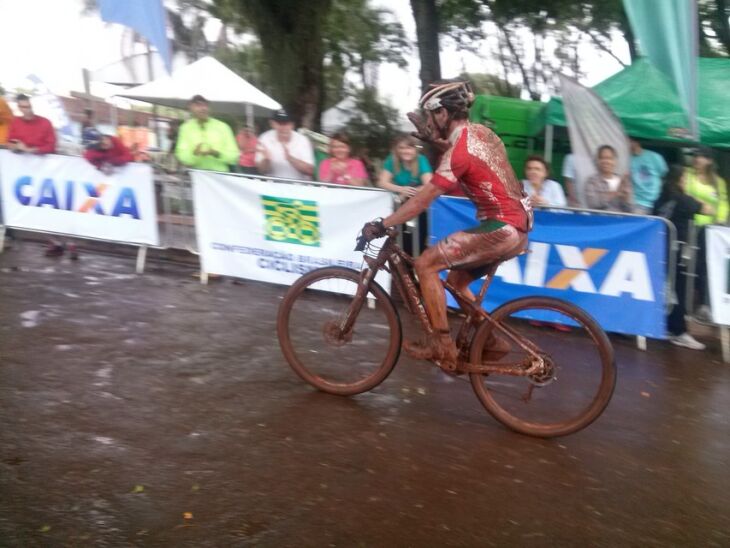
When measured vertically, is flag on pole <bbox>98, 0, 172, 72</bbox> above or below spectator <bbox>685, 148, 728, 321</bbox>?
above

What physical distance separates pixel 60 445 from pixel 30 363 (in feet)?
5.01

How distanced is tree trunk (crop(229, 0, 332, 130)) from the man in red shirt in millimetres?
4242

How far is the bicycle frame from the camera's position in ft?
15.4

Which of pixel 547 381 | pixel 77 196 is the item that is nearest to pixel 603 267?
pixel 547 381

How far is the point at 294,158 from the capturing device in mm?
9102

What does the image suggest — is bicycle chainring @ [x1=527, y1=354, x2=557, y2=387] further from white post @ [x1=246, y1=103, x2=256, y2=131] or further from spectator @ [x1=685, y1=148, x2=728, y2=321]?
white post @ [x1=246, y1=103, x2=256, y2=131]

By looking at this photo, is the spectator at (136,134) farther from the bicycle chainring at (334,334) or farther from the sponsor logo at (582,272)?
the bicycle chainring at (334,334)

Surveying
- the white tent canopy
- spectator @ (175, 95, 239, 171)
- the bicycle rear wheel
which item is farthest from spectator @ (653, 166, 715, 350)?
the white tent canopy

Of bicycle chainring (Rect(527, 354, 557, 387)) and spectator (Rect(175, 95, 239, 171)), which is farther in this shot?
spectator (Rect(175, 95, 239, 171))

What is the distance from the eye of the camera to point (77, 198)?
9.00 m

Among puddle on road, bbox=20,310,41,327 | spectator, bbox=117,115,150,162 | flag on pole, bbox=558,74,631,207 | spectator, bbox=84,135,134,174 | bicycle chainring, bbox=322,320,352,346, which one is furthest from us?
spectator, bbox=117,115,150,162

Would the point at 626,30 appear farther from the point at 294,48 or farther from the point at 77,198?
the point at 77,198

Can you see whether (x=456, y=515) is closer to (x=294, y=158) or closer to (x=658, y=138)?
(x=294, y=158)

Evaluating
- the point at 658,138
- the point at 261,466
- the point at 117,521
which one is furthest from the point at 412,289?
the point at 658,138
